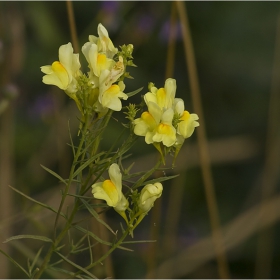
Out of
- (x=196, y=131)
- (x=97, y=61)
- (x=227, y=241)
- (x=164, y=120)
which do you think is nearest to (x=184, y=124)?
(x=164, y=120)

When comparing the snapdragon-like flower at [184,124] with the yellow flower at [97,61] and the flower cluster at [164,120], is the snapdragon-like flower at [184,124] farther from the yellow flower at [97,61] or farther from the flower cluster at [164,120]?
the yellow flower at [97,61]

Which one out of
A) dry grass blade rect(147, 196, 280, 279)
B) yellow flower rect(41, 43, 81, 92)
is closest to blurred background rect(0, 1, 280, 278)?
dry grass blade rect(147, 196, 280, 279)

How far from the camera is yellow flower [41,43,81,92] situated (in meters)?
0.78

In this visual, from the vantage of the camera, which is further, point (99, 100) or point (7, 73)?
point (7, 73)

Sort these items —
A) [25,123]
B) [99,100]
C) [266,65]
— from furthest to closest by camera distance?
[266,65] → [25,123] → [99,100]

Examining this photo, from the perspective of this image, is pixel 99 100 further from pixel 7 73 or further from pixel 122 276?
pixel 122 276

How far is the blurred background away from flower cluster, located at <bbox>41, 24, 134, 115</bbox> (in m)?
0.84

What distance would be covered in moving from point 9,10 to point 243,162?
1.01 meters

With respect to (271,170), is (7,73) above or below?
above

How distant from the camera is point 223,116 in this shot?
212 centimetres

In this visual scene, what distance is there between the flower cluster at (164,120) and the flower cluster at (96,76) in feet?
0.14

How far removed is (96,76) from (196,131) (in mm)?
1005

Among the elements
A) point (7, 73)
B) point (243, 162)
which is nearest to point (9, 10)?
point (7, 73)

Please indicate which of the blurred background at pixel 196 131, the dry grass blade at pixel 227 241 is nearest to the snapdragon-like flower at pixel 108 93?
the blurred background at pixel 196 131
